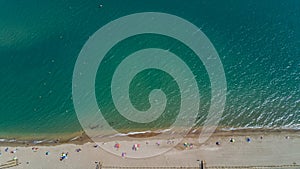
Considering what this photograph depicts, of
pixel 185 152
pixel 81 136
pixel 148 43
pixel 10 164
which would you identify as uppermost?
pixel 148 43

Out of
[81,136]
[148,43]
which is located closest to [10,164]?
[81,136]

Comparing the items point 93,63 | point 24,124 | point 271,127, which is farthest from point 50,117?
point 271,127

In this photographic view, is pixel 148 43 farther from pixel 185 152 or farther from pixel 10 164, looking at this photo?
pixel 10 164

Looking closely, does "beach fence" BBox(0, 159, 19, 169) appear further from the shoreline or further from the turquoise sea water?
the turquoise sea water

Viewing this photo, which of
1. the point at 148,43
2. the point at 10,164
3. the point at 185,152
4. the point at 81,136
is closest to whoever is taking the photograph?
the point at 185,152

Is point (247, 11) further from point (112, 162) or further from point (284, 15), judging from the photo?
point (112, 162)

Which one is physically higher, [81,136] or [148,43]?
[148,43]

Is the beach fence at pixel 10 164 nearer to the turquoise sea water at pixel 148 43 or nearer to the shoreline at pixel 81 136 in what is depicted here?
the shoreline at pixel 81 136

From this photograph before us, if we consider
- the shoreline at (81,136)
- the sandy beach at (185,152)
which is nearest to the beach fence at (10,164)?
the sandy beach at (185,152)
